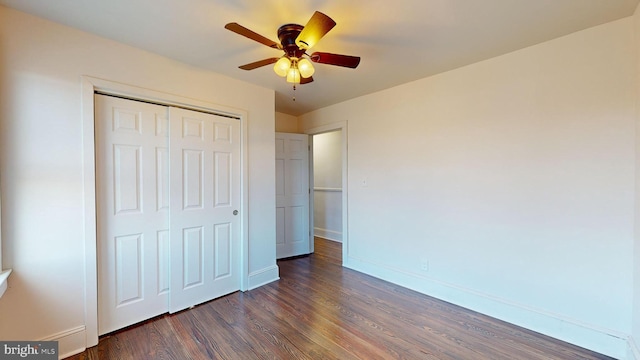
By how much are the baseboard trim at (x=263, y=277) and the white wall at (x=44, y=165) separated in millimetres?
1470

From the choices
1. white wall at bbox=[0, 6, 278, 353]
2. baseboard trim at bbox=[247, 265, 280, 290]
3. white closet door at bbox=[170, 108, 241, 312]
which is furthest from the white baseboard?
white wall at bbox=[0, 6, 278, 353]

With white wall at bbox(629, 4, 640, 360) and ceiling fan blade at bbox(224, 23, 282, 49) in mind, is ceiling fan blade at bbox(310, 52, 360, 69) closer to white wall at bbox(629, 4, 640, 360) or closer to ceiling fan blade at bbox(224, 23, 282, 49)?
ceiling fan blade at bbox(224, 23, 282, 49)

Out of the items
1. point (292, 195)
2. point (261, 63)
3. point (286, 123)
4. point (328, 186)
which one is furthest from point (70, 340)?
point (328, 186)

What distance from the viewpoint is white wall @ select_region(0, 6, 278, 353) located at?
166cm

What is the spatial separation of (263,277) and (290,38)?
103 inches

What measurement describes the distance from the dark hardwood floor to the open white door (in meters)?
1.24

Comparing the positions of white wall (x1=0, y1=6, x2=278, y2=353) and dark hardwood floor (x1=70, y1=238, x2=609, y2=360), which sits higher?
white wall (x1=0, y1=6, x2=278, y2=353)

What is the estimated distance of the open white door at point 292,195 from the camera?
Result: 4.02 m

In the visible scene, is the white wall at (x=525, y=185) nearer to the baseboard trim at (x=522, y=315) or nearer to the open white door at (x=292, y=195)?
the baseboard trim at (x=522, y=315)

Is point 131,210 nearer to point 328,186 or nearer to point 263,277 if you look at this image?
point 263,277

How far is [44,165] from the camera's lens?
1771 mm

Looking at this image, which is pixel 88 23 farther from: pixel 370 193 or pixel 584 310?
pixel 584 310

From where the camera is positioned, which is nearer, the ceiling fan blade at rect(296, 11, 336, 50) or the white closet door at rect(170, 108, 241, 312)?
the ceiling fan blade at rect(296, 11, 336, 50)

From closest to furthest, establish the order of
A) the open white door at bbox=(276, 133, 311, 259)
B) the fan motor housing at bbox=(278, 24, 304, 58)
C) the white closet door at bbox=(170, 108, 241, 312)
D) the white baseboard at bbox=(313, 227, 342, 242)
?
the fan motor housing at bbox=(278, 24, 304, 58), the white closet door at bbox=(170, 108, 241, 312), the open white door at bbox=(276, 133, 311, 259), the white baseboard at bbox=(313, 227, 342, 242)
